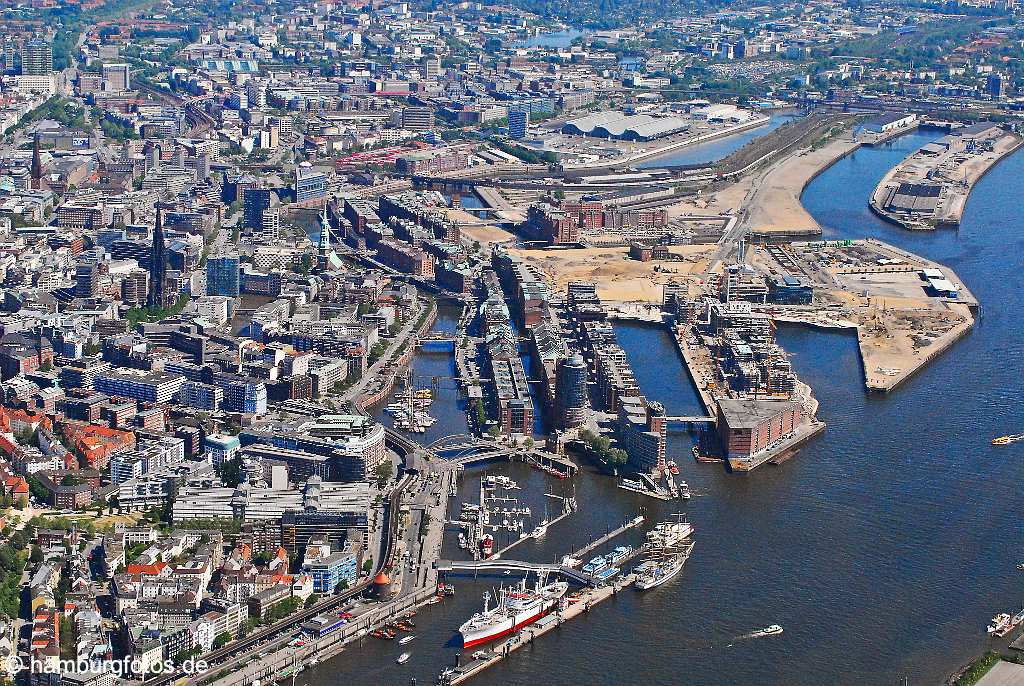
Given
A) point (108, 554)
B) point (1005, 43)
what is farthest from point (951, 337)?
point (1005, 43)

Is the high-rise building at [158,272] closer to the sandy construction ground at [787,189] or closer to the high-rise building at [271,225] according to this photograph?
the high-rise building at [271,225]

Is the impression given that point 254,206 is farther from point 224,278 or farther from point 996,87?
point 996,87

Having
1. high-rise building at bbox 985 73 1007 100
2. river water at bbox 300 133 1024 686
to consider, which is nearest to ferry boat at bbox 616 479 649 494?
river water at bbox 300 133 1024 686

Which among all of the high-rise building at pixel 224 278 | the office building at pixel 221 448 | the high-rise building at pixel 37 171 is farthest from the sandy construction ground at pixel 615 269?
the high-rise building at pixel 37 171

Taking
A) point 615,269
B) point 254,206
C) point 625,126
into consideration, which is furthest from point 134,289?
point 625,126

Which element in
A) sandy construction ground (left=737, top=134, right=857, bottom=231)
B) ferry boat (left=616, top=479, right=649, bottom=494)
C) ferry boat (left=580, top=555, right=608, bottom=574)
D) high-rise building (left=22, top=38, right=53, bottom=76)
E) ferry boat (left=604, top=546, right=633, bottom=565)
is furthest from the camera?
high-rise building (left=22, top=38, right=53, bottom=76)

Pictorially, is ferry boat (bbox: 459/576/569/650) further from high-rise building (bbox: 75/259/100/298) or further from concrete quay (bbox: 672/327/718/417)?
high-rise building (bbox: 75/259/100/298)
